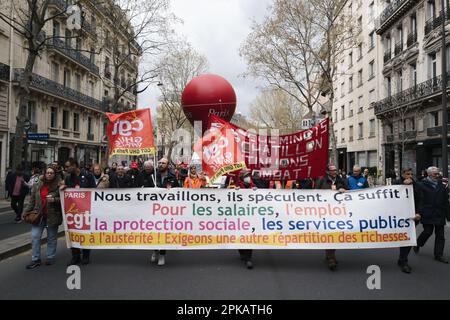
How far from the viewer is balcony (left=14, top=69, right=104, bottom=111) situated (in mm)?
25641

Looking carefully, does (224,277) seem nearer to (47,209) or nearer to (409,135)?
(47,209)

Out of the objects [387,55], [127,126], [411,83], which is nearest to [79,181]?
[127,126]

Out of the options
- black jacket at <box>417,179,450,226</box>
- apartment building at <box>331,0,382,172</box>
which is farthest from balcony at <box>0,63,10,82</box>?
apartment building at <box>331,0,382,172</box>

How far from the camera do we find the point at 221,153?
6.08 m

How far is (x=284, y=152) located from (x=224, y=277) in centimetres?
235

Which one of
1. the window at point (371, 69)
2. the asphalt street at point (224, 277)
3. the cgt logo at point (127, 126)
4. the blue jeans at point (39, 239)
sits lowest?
the asphalt street at point (224, 277)

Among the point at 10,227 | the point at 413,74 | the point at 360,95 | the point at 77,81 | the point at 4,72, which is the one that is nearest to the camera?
the point at 10,227

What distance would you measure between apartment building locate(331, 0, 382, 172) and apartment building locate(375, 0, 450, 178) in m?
1.63

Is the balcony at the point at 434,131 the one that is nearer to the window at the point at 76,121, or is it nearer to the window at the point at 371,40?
the window at the point at 371,40

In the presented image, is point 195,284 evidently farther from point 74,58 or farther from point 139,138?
point 74,58

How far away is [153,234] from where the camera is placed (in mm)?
5695

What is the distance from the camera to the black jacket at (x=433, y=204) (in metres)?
6.34

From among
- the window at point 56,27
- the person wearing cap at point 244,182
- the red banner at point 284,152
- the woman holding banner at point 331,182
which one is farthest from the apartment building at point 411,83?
the window at point 56,27

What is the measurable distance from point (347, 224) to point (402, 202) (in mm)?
997
